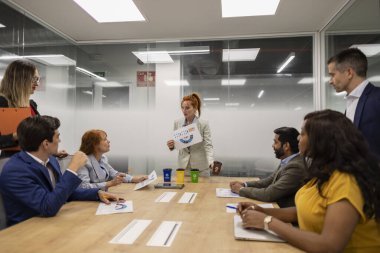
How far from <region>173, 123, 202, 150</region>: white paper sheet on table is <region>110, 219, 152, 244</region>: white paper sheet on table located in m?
1.40

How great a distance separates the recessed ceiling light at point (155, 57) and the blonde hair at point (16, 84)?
2.31 metres

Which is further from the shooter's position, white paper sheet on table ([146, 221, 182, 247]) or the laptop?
the laptop

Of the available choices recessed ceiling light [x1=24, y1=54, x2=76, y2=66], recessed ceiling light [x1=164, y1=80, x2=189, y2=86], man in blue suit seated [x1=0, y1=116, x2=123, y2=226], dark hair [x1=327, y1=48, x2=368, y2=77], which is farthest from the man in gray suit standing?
recessed ceiling light [x1=24, y1=54, x2=76, y2=66]

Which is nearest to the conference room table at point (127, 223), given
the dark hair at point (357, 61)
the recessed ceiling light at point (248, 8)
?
the dark hair at point (357, 61)

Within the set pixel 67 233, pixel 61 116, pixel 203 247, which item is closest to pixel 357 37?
pixel 203 247

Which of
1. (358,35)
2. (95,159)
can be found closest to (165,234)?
(95,159)

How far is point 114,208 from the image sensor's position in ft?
5.54

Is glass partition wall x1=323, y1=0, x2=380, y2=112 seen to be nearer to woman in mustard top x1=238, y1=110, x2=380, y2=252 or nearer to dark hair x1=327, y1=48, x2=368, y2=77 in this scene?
dark hair x1=327, y1=48, x2=368, y2=77

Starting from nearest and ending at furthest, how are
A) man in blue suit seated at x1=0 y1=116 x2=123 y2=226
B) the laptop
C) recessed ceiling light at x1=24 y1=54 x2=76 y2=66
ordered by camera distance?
man in blue suit seated at x1=0 y1=116 x2=123 y2=226
the laptop
recessed ceiling light at x1=24 y1=54 x2=76 y2=66

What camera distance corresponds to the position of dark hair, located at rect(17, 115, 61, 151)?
1.66m

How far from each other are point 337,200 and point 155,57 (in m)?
3.73

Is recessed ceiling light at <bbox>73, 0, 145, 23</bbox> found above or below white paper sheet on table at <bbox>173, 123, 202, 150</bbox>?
above

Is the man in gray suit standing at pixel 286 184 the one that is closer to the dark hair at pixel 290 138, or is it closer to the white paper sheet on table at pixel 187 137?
the dark hair at pixel 290 138

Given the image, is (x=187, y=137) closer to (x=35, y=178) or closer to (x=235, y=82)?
(x=35, y=178)
